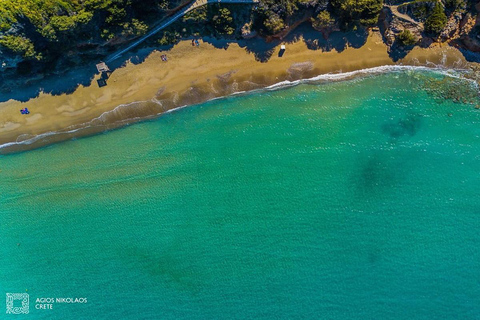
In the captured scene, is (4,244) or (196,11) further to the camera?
(4,244)

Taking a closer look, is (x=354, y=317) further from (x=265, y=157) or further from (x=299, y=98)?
(x=299, y=98)

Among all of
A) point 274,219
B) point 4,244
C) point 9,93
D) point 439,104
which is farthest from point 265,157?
point 4,244

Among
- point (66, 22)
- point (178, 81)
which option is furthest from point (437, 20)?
point (66, 22)

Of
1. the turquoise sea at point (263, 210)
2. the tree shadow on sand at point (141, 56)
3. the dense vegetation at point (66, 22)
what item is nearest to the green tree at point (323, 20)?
the tree shadow on sand at point (141, 56)

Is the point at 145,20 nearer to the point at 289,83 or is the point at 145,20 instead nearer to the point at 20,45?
the point at 20,45

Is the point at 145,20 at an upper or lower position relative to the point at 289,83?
upper
